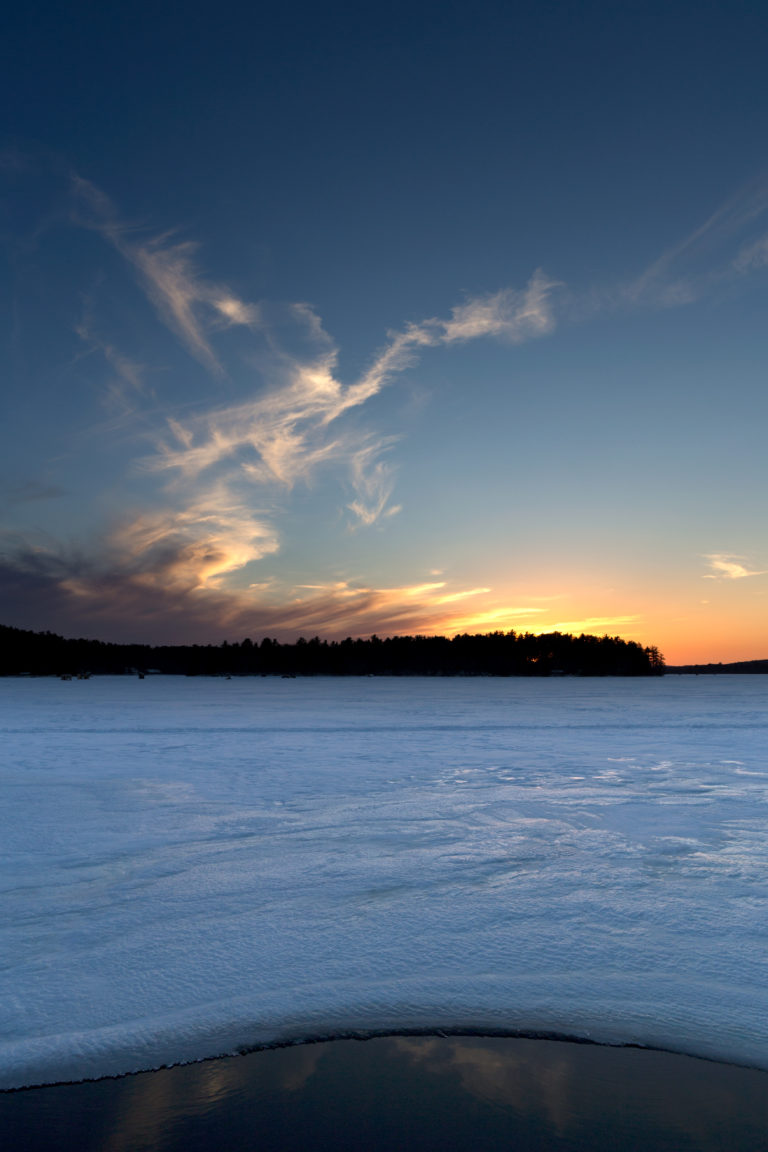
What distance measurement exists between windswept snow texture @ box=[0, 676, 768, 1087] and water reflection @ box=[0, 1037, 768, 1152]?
15 cm

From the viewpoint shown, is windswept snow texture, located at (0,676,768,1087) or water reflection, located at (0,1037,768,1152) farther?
windswept snow texture, located at (0,676,768,1087)

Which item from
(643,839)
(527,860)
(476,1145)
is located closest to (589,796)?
(643,839)

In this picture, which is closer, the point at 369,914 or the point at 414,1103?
the point at 414,1103

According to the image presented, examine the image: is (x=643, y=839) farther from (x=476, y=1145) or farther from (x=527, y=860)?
(x=476, y=1145)

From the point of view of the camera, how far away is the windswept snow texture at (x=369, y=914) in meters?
3.24

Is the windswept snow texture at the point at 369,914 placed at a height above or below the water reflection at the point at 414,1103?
above

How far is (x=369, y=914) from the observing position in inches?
180

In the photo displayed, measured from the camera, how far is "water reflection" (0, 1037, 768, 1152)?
8.13ft

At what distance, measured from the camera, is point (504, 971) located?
374 cm

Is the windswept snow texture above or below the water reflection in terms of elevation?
above

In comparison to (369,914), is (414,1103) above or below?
below

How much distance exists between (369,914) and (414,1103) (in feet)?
6.19

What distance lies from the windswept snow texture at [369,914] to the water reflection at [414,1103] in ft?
0.50

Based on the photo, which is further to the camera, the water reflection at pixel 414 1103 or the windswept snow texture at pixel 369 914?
the windswept snow texture at pixel 369 914
